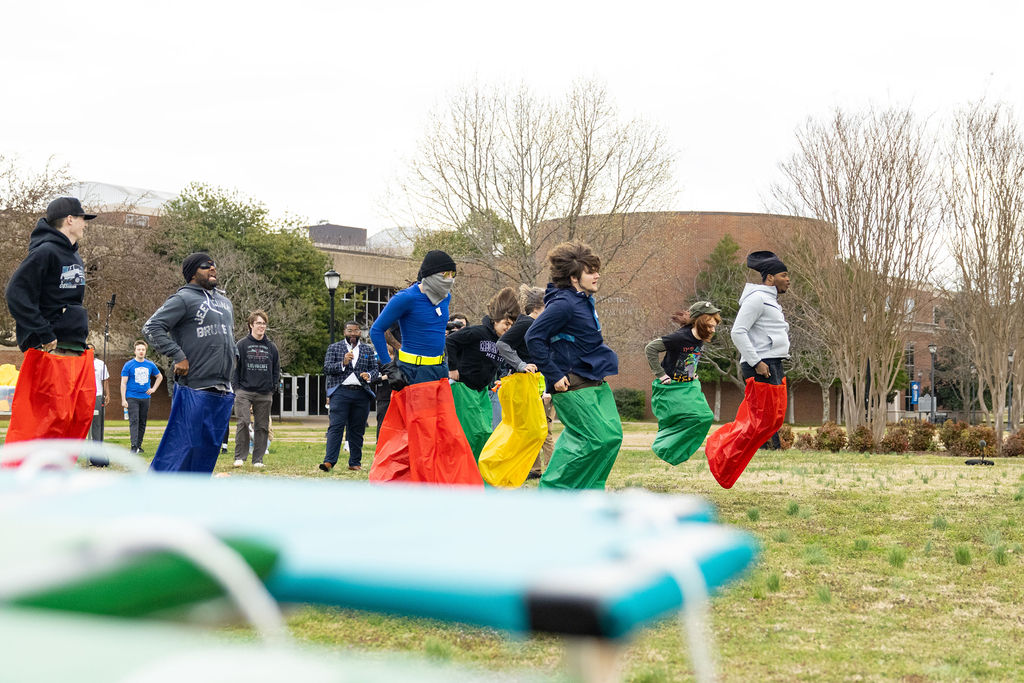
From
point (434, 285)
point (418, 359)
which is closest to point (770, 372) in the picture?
point (434, 285)

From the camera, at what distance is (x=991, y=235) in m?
22.5

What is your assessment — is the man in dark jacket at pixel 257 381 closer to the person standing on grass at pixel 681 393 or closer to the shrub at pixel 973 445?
the person standing on grass at pixel 681 393

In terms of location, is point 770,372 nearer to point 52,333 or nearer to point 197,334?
point 197,334

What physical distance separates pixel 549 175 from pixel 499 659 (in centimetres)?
2870

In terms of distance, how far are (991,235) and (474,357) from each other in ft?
52.7

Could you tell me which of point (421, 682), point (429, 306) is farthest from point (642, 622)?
point (429, 306)

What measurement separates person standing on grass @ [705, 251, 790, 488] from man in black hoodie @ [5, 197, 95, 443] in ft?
16.4

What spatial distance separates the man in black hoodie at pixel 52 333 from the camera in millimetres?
6934

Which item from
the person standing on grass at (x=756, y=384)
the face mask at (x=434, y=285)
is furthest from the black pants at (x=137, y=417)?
the person standing on grass at (x=756, y=384)

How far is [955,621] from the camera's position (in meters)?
4.73

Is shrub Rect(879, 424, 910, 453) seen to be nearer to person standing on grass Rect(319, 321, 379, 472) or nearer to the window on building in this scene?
person standing on grass Rect(319, 321, 379, 472)

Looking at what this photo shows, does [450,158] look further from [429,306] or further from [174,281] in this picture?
[429,306]

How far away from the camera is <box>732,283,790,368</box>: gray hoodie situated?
9.00 meters

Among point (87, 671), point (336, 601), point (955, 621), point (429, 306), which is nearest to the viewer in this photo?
point (87, 671)
